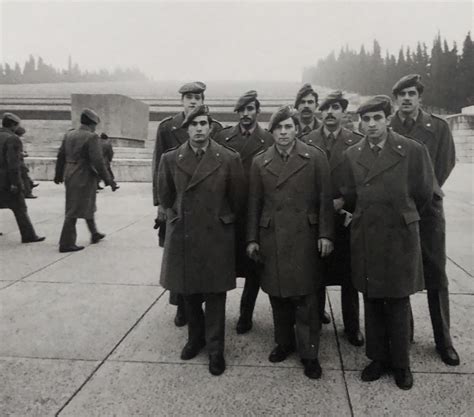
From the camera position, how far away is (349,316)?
349 centimetres

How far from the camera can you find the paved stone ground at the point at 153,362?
2561mm

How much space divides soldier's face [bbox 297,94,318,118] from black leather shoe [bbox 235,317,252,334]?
1.98 m

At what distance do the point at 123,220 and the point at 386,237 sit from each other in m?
6.77

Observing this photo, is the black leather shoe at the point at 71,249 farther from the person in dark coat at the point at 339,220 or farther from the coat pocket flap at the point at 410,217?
the coat pocket flap at the point at 410,217

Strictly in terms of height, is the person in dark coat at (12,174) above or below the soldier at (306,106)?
below

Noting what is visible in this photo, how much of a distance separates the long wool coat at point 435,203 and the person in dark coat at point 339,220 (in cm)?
47

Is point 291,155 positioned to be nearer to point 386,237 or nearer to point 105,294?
point 386,237

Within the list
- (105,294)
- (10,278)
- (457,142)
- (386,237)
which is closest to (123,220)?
(10,278)

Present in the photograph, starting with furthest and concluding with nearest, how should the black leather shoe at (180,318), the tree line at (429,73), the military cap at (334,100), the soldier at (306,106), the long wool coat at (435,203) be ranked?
the tree line at (429,73)
the soldier at (306,106)
the black leather shoe at (180,318)
the military cap at (334,100)
the long wool coat at (435,203)

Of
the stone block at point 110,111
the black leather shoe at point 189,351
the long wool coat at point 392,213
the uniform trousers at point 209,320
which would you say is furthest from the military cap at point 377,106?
the stone block at point 110,111

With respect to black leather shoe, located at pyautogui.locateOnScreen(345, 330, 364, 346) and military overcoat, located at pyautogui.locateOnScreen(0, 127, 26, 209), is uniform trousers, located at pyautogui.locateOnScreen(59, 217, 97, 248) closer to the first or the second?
military overcoat, located at pyautogui.locateOnScreen(0, 127, 26, 209)

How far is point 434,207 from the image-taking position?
3.08m

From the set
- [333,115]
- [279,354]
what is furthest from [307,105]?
[279,354]

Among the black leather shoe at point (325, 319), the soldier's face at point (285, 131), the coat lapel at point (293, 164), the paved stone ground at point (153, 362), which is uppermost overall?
A: the soldier's face at point (285, 131)
